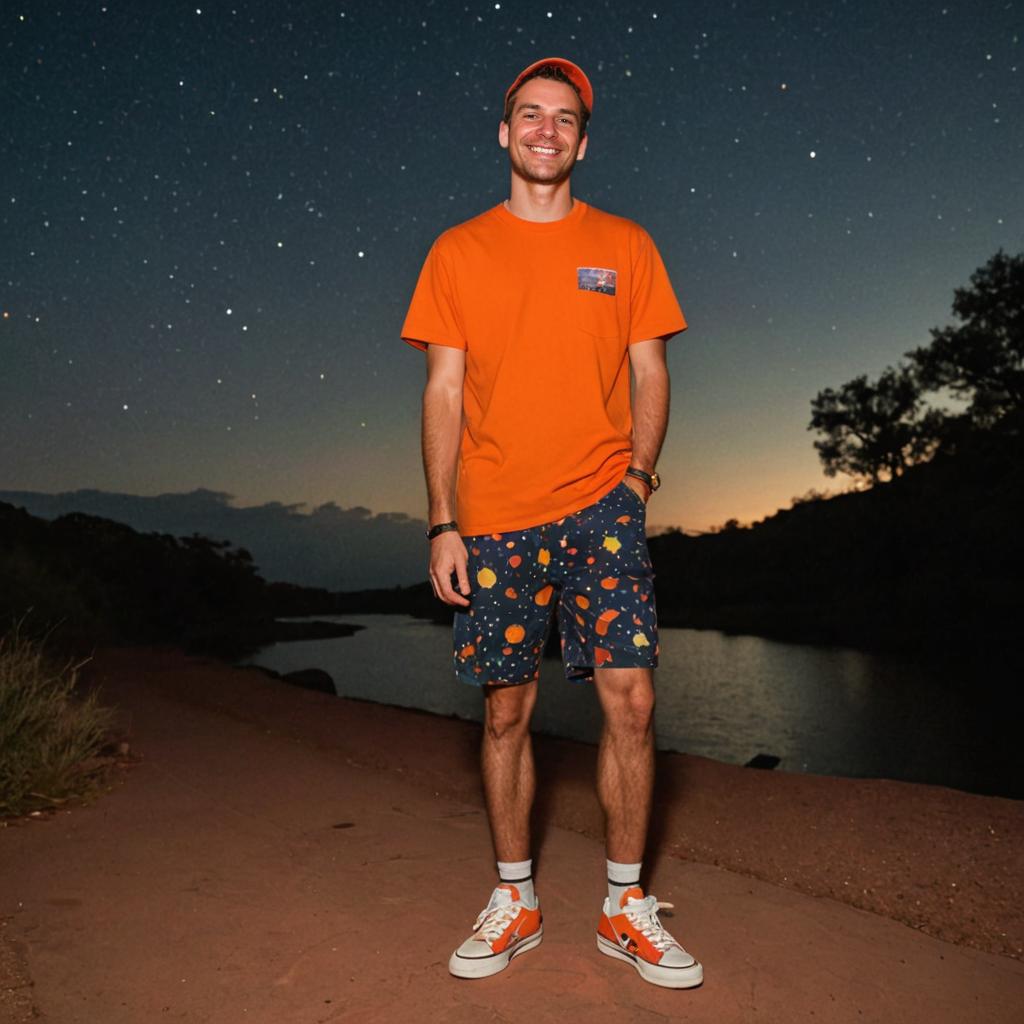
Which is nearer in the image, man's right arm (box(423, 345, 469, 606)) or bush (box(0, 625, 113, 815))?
man's right arm (box(423, 345, 469, 606))

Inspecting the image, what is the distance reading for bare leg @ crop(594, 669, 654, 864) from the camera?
2.33m

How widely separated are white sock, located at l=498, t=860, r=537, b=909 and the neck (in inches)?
68.8

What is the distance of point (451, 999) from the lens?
2105mm

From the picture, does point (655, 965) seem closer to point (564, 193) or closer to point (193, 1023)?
point (193, 1023)

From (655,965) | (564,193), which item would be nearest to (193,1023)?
(655,965)

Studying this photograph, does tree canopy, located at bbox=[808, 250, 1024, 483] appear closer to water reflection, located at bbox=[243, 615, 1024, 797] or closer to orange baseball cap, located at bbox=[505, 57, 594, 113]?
water reflection, located at bbox=[243, 615, 1024, 797]

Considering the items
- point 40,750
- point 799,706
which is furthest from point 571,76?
point 799,706

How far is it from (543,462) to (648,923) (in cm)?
117

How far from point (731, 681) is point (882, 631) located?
10528 millimetres

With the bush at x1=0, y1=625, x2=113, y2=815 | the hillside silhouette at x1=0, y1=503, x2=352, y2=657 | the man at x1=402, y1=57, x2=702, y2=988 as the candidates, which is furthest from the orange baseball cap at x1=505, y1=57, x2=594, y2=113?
the hillside silhouette at x1=0, y1=503, x2=352, y2=657

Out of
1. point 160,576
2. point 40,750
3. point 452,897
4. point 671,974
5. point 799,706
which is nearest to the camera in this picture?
point 671,974

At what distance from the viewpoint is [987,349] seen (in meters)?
25.0

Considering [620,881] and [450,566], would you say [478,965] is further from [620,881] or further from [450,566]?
[450,566]

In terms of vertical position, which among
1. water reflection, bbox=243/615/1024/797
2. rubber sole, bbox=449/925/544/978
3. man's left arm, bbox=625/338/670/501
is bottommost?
water reflection, bbox=243/615/1024/797
